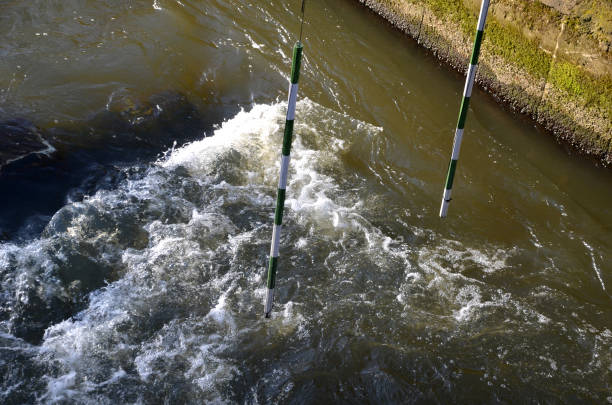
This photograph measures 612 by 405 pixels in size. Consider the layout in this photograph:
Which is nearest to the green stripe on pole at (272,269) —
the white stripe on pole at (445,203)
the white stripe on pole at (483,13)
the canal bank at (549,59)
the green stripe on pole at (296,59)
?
the green stripe on pole at (296,59)

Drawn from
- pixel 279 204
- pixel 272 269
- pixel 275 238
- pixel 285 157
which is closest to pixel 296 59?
pixel 285 157

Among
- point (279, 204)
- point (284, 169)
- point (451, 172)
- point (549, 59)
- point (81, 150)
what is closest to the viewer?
point (284, 169)

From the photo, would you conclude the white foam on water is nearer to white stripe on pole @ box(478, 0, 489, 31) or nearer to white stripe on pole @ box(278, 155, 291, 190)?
white stripe on pole @ box(278, 155, 291, 190)

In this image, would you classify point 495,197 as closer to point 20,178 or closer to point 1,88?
point 20,178

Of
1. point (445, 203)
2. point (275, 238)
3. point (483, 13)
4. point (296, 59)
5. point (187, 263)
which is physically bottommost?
point (187, 263)

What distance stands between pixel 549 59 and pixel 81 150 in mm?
5569

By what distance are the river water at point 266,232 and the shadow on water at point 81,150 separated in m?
0.02

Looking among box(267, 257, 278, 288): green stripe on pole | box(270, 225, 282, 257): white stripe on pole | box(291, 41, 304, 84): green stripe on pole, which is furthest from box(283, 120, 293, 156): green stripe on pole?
box(267, 257, 278, 288): green stripe on pole

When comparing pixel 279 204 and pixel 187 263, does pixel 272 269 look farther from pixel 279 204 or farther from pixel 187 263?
pixel 187 263

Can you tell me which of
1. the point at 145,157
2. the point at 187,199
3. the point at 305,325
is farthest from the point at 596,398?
the point at 145,157

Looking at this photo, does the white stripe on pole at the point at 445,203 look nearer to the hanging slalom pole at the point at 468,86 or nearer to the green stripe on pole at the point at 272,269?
the hanging slalom pole at the point at 468,86

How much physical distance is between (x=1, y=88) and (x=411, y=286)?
5.01 meters

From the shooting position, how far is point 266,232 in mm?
5469

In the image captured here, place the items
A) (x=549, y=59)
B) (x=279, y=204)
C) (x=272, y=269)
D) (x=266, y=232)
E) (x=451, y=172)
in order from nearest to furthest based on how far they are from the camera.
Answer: (x=279, y=204) < (x=272, y=269) < (x=451, y=172) < (x=266, y=232) < (x=549, y=59)
